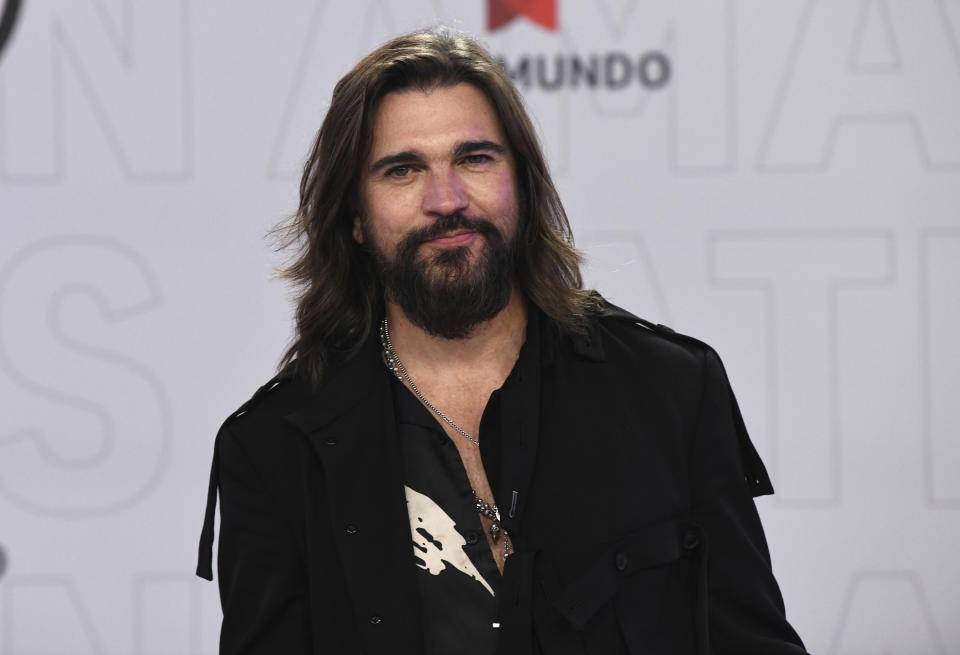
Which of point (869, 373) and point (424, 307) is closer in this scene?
point (424, 307)

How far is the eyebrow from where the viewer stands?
6.81 feet

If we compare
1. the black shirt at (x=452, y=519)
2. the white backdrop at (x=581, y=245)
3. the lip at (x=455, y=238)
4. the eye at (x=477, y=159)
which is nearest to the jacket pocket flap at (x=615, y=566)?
the black shirt at (x=452, y=519)

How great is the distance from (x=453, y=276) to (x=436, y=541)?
18.0 inches

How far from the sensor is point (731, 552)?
1.99 meters

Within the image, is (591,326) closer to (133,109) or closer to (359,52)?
(359,52)

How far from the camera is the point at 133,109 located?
3832mm

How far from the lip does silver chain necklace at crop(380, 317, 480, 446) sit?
0.26 m

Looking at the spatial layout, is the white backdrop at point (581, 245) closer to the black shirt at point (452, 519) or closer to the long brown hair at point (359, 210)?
the long brown hair at point (359, 210)

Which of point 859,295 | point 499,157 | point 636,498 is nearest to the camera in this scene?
point 636,498

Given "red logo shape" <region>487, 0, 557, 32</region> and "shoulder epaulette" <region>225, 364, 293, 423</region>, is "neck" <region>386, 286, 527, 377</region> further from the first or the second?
"red logo shape" <region>487, 0, 557, 32</region>

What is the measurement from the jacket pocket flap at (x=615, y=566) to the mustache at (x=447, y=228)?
58cm

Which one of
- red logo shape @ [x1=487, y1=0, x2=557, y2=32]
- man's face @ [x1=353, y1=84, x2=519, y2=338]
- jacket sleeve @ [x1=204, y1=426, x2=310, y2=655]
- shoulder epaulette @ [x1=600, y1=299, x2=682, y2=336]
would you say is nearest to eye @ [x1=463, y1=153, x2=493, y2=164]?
man's face @ [x1=353, y1=84, x2=519, y2=338]

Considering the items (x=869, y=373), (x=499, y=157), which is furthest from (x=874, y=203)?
(x=499, y=157)

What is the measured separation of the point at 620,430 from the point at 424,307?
0.41 meters
